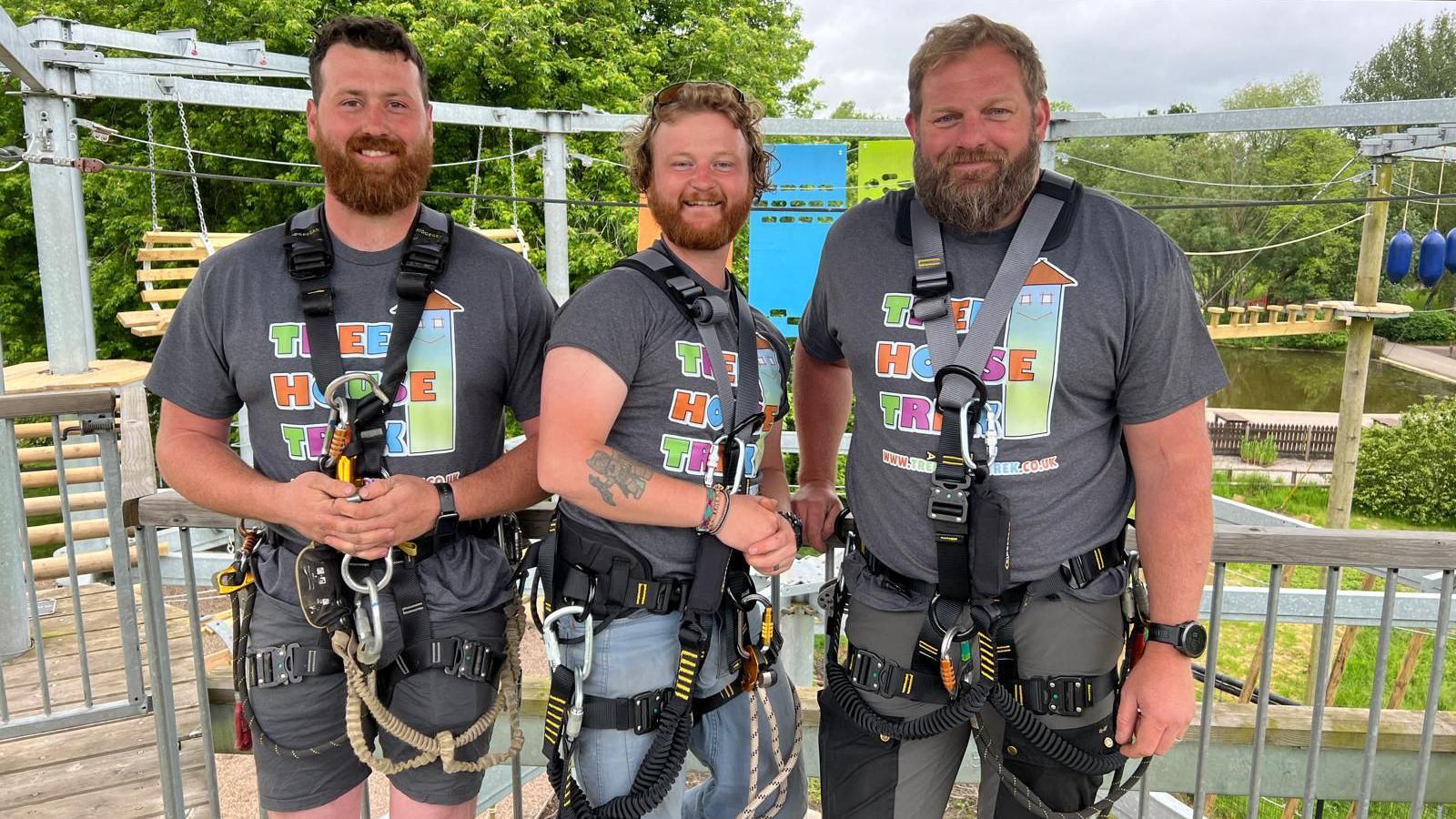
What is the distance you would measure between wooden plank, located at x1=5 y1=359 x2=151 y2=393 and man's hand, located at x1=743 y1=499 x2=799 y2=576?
7.11 metres

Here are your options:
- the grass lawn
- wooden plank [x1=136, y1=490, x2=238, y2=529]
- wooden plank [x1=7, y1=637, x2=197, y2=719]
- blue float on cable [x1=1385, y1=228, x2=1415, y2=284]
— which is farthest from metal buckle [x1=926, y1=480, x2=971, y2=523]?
blue float on cable [x1=1385, y1=228, x2=1415, y2=284]

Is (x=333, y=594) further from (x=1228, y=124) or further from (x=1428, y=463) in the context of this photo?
(x=1428, y=463)

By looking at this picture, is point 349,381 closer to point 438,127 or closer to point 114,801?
point 114,801

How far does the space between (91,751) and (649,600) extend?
3.31 m

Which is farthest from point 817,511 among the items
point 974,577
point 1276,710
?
point 1276,710

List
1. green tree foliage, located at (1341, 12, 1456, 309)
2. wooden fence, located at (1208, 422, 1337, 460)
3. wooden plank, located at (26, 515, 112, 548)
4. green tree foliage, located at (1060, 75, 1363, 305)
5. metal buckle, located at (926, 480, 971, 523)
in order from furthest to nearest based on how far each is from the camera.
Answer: green tree foliage, located at (1341, 12, 1456, 309) → green tree foliage, located at (1060, 75, 1363, 305) → wooden fence, located at (1208, 422, 1337, 460) → wooden plank, located at (26, 515, 112, 548) → metal buckle, located at (926, 480, 971, 523)

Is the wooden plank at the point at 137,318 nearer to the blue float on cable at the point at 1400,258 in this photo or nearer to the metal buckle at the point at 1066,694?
the metal buckle at the point at 1066,694

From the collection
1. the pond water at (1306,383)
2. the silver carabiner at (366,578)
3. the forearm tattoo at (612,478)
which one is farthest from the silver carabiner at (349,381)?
the pond water at (1306,383)

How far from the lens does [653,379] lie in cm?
202

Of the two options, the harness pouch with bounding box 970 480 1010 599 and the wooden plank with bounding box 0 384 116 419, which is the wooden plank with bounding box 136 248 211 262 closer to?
the wooden plank with bounding box 0 384 116 419

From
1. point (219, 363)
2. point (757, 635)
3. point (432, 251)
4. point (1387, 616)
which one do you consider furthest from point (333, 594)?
point (1387, 616)

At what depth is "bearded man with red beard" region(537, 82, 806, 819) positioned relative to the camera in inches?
77.0

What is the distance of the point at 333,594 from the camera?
6.72ft

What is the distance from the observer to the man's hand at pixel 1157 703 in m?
1.98
